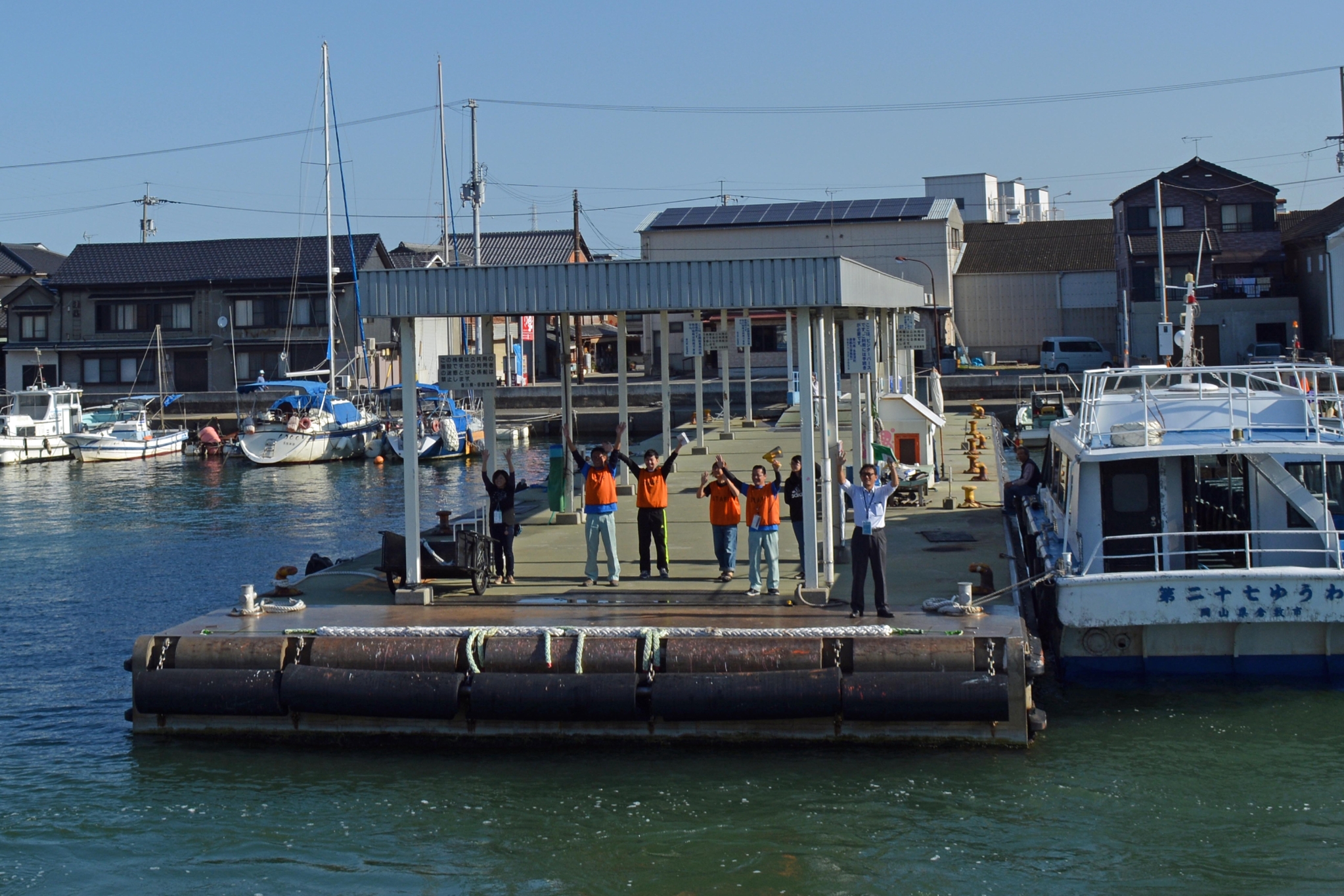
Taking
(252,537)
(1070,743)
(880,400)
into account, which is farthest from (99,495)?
(1070,743)

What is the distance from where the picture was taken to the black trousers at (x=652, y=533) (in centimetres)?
1519

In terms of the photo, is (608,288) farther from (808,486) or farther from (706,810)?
(706,810)

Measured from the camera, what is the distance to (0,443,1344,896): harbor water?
991 centimetres

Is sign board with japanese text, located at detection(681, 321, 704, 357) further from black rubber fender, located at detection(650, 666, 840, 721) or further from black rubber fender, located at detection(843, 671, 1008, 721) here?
black rubber fender, located at detection(843, 671, 1008, 721)

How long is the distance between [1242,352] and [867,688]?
49.5 meters

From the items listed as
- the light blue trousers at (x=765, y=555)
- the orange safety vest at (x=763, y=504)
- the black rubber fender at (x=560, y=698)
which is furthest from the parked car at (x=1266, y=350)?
the black rubber fender at (x=560, y=698)

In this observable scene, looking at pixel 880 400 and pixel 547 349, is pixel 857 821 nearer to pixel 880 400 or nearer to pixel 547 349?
pixel 880 400

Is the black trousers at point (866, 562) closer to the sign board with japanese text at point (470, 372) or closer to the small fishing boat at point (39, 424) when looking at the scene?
the sign board with japanese text at point (470, 372)

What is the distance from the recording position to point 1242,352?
55.8m

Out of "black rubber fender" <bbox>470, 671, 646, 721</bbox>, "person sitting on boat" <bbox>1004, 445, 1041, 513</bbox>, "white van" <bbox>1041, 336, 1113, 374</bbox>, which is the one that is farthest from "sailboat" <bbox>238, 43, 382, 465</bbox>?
"black rubber fender" <bbox>470, 671, 646, 721</bbox>

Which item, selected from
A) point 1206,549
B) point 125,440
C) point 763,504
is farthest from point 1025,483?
point 125,440

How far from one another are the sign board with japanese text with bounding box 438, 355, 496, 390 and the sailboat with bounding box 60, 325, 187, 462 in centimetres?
3644

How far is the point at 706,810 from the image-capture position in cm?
1102

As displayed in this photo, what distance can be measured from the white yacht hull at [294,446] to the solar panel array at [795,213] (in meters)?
21.9
